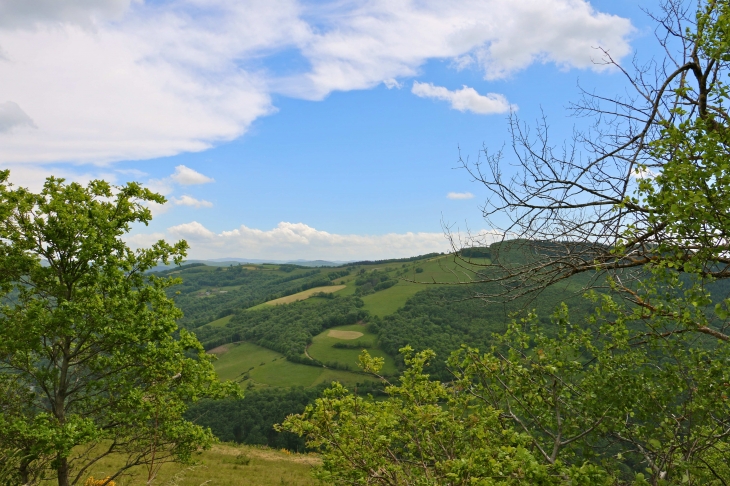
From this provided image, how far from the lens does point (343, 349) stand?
331 ft

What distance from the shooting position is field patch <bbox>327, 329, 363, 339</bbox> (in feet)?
348

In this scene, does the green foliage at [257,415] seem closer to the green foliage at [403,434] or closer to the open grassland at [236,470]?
the open grassland at [236,470]

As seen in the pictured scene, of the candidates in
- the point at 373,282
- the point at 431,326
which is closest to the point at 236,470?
the point at 431,326

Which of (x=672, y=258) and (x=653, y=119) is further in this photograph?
(x=653, y=119)

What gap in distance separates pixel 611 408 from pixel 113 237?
11491 mm

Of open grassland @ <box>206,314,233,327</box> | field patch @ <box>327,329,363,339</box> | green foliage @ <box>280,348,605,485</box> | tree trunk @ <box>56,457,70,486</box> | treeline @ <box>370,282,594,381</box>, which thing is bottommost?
field patch @ <box>327,329,363,339</box>

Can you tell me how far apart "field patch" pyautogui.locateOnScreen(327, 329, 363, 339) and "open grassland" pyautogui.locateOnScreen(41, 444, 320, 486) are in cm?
7761

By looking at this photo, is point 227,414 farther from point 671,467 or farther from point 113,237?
point 671,467

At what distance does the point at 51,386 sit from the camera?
1050 cm

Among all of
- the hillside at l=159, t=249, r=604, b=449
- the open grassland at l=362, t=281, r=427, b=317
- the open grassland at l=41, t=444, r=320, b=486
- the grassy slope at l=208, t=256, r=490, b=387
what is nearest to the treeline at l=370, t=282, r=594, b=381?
the hillside at l=159, t=249, r=604, b=449

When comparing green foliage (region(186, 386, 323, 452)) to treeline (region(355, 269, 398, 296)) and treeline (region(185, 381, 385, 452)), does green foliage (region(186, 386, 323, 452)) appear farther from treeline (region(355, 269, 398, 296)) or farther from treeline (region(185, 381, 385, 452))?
treeline (region(355, 269, 398, 296))

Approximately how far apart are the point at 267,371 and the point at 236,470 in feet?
250

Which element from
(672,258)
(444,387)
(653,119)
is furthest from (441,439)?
(653,119)

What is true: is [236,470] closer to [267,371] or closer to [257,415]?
[257,415]
